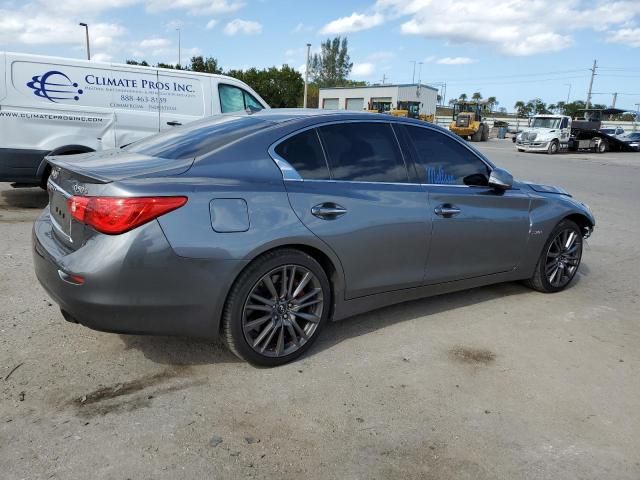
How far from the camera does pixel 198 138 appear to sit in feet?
11.5

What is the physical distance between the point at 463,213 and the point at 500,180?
18.0 inches

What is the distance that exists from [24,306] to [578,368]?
3987 mm

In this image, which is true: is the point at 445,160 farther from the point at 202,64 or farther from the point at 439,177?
the point at 202,64

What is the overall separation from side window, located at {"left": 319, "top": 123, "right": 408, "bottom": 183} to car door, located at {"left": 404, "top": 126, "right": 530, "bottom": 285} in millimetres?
216

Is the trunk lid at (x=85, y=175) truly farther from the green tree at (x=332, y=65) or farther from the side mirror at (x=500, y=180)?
the green tree at (x=332, y=65)

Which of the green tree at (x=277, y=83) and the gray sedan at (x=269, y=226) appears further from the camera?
the green tree at (x=277, y=83)

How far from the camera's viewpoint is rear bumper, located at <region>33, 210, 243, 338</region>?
2754 mm

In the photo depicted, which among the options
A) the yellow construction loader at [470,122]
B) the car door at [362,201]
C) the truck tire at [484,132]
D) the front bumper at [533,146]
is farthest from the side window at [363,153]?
the truck tire at [484,132]

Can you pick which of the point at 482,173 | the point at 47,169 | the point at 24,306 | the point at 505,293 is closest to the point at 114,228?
the point at 24,306

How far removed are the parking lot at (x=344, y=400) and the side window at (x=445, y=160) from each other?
1.10 meters

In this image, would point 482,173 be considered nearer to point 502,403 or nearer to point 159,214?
point 502,403

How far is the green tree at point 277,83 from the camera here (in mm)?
55281

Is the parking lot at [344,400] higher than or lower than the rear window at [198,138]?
lower

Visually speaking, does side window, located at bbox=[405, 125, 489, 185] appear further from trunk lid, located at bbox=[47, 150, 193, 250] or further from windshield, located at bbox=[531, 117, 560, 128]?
windshield, located at bbox=[531, 117, 560, 128]
